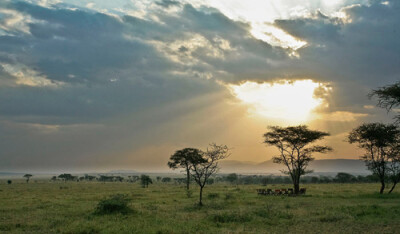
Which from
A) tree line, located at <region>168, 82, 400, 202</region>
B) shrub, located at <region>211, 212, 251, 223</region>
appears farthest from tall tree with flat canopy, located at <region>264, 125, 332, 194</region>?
shrub, located at <region>211, 212, 251, 223</region>

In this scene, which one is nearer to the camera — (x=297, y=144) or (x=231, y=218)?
(x=231, y=218)

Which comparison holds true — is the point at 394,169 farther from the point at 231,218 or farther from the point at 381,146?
the point at 231,218

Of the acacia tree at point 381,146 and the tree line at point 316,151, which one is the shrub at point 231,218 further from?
the acacia tree at point 381,146

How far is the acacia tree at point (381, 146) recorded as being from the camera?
150ft

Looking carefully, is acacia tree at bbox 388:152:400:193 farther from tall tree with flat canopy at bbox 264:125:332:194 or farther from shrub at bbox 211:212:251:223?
shrub at bbox 211:212:251:223

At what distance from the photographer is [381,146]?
46.7 meters

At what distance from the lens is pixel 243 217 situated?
21750mm

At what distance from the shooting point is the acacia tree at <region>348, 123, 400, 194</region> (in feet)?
150

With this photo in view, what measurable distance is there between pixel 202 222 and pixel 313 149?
38.5 metres

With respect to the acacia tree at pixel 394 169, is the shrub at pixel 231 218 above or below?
below

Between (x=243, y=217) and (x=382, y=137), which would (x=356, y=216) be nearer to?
(x=243, y=217)

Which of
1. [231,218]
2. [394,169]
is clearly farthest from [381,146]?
[231,218]

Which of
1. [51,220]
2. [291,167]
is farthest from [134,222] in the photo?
[291,167]

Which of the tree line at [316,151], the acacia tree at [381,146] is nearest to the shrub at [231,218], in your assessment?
the tree line at [316,151]
